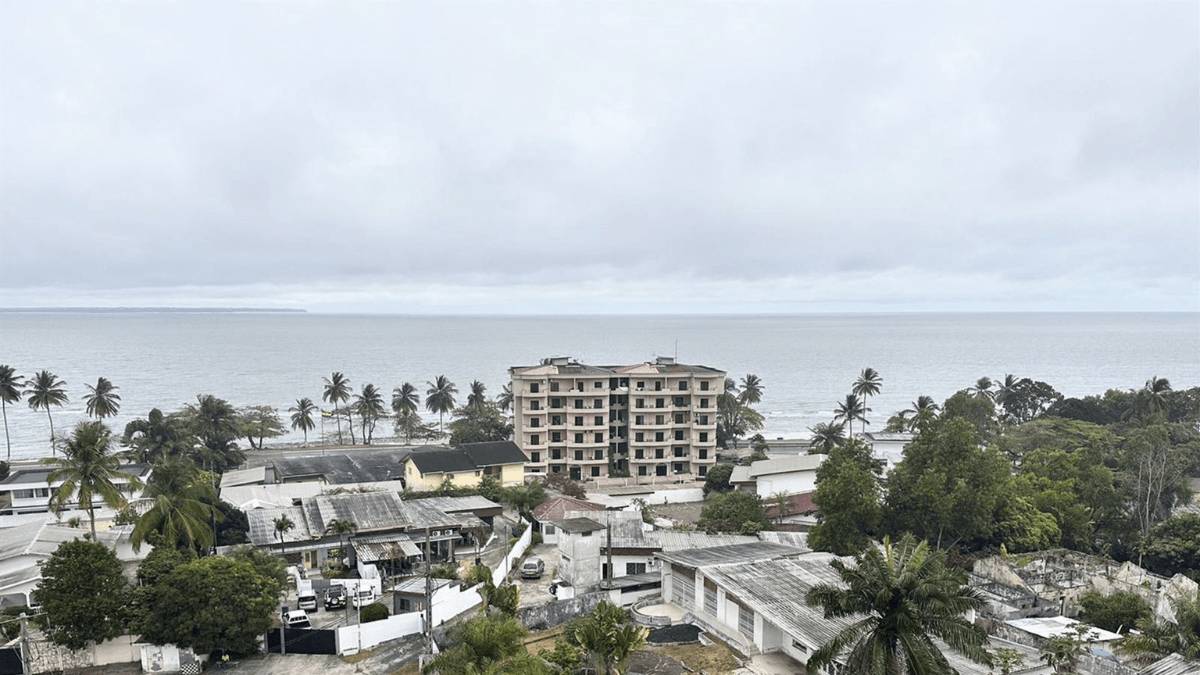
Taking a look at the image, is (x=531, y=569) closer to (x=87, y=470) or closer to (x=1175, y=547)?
(x=87, y=470)

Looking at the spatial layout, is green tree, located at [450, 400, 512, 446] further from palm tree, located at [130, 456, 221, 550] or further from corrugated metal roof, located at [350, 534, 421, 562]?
palm tree, located at [130, 456, 221, 550]

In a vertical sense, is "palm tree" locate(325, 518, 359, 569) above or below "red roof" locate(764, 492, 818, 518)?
above

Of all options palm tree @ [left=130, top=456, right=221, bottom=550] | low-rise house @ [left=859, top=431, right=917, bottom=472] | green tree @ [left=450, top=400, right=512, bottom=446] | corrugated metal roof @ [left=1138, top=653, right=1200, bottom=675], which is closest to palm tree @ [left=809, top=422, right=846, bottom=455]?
low-rise house @ [left=859, top=431, right=917, bottom=472]

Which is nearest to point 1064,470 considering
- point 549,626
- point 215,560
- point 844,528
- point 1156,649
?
point 844,528

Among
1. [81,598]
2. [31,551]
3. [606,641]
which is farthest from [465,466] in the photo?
[606,641]

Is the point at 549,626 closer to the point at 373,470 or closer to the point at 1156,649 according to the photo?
the point at 1156,649

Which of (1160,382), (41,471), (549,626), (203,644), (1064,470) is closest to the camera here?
(203,644)
